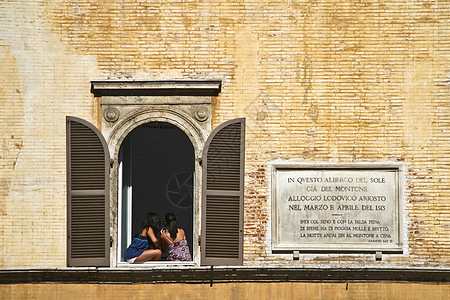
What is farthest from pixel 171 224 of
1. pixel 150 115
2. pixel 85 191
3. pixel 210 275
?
pixel 150 115

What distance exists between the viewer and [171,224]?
1208cm

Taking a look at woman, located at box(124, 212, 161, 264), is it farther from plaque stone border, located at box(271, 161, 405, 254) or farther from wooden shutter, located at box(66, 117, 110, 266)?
plaque stone border, located at box(271, 161, 405, 254)

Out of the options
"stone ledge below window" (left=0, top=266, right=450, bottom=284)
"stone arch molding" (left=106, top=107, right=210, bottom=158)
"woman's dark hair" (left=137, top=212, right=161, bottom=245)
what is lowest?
"stone ledge below window" (left=0, top=266, right=450, bottom=284)

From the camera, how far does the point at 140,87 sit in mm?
11570

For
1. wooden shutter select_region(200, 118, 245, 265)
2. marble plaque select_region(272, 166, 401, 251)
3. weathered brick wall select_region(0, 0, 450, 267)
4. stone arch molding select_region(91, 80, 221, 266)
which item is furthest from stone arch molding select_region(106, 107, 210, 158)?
marble plaque select_region(272, 166, 401, 251)

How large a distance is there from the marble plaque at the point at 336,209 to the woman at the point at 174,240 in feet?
5.11

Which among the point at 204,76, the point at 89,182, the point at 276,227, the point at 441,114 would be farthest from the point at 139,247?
the point at 441,114

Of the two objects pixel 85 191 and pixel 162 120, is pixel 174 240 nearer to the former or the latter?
pixel 85 191

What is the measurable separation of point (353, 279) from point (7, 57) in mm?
6771

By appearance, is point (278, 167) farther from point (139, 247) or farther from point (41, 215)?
point (41, 215)

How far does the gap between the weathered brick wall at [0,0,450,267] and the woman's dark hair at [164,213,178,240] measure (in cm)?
128

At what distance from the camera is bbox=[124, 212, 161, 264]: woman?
11.8 m

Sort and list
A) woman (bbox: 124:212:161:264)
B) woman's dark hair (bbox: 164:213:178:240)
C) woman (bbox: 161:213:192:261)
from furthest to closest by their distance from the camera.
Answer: woman's dark hair (bbox: 164:213:178:240) → woman (bbox: 161:213:192:261) → woman (bbox: 124:212:161:264)

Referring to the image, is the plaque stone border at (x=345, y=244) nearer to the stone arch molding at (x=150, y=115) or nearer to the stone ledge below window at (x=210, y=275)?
the stone ledge below window at (x=210, y=275)
